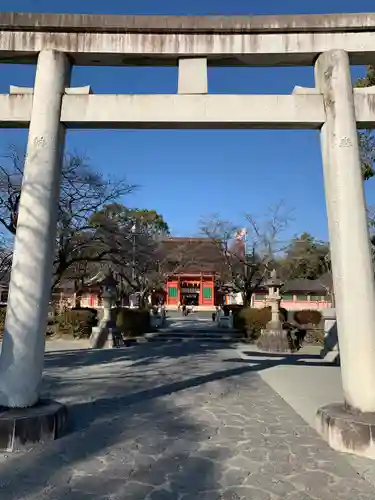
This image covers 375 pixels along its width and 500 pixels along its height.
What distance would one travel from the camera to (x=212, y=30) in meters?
5.22

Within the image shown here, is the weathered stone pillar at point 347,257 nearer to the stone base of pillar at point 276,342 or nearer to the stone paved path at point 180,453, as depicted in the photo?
the stone paved path at point 180,453

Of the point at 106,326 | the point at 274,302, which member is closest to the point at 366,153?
the point at 274,302

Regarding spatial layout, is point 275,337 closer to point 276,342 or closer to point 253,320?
point 276,342

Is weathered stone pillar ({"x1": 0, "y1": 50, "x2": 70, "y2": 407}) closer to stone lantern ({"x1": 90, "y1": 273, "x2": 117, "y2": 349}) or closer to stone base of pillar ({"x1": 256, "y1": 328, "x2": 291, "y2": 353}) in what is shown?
stone lantern ({"x1": 90, "y1": 273, "x2": 117, "y2": 349})

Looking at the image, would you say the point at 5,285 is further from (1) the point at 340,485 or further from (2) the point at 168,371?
(1) the point at 340,485

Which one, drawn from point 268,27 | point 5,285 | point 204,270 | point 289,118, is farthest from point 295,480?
point 204,270

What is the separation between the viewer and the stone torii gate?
4637 mm

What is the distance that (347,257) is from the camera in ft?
15.1

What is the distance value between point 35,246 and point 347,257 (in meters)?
3.79

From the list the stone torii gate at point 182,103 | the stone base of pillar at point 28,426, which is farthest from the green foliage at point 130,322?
the stone torii gate at point 182,103

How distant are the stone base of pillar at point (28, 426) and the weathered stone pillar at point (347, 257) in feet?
10.5

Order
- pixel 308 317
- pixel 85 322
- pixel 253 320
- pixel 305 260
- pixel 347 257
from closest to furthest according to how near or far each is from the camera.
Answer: pixel 347 257
pixel 253 320
pixel 85 322
pixel 308 317
pixel 305 260

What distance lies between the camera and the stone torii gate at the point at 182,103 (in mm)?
4637

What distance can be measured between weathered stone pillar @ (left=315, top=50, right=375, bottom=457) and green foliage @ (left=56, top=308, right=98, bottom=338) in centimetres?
1606
